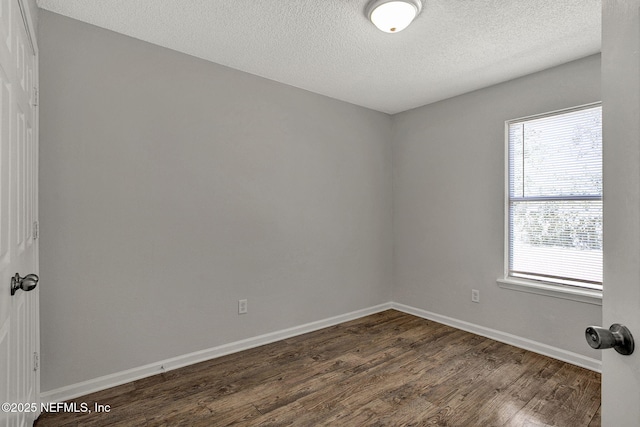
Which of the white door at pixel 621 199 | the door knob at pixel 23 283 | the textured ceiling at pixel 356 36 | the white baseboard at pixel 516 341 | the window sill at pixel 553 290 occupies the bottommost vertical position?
the white baseboard at pixel 516 341

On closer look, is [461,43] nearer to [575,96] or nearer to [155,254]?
[575,96]

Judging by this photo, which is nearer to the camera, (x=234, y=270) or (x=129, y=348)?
(x=129, y=348)

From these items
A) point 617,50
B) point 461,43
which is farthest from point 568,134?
point 617,50

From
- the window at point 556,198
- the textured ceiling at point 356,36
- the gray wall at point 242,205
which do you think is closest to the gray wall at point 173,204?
the gray wall at point 242,205

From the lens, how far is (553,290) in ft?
9.27

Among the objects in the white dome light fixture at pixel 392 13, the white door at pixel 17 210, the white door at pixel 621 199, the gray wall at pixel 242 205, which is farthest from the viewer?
the gray wall at pixel 242 205

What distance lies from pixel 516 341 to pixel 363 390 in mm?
1717

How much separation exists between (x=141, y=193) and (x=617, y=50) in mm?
2640

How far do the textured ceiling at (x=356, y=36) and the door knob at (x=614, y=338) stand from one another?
6.64 feet

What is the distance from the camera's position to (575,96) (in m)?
2.71

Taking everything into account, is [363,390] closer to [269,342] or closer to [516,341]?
[269,342]

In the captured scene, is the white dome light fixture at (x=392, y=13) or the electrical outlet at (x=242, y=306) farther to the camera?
the electrical outlet at (x=242, y=306)

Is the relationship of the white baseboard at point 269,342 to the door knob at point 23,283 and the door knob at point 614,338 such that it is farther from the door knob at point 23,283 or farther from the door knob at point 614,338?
the door knob at point 614,338

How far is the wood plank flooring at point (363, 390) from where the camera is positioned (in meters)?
1.98
